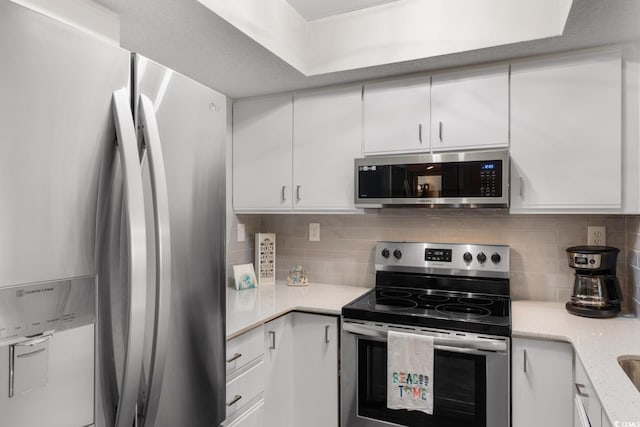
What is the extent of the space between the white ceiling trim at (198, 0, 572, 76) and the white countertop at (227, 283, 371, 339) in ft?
4.20

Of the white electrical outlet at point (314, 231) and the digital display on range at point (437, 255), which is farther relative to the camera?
the white electrical outlet at point (314, 231)

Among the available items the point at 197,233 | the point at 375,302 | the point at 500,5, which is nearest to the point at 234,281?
the point at 375,302

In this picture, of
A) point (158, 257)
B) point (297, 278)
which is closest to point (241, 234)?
point (297, 278)

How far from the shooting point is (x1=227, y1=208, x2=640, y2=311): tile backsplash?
7.00ft

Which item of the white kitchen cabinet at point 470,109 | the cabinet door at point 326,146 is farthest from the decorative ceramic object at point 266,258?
the white kitchen cabinet at point 470,109

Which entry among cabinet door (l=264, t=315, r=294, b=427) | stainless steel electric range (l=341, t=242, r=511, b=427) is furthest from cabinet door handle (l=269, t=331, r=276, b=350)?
stainless steel electric range (l=341, t=242, r=511, b=427)

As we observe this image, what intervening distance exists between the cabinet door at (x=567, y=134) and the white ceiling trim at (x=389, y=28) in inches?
10.6

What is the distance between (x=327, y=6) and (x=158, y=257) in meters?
1.69

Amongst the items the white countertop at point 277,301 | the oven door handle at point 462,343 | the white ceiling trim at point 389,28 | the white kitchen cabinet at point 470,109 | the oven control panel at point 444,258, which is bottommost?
the oven door handle at point 462,343

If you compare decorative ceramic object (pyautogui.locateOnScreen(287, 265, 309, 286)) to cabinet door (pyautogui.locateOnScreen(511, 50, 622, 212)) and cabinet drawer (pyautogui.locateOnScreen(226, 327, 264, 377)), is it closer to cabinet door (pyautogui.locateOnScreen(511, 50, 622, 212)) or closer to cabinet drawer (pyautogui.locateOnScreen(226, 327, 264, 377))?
cabinet drawer (pyautogui.locateOnScreen(226, 327, 264, 377))

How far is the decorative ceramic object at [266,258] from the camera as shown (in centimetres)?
280

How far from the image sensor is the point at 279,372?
212cm

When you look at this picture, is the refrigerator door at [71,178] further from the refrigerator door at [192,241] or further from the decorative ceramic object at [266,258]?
the decorative ceramic object at [266,258]

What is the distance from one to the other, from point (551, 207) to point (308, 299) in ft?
4.44
